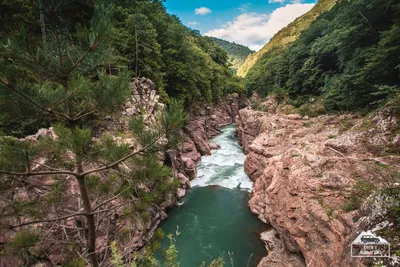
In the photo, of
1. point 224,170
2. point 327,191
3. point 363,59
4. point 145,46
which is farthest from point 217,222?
→ point 145,46

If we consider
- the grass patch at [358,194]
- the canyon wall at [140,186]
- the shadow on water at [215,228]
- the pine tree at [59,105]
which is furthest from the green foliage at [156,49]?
the grass patch at [358,194]

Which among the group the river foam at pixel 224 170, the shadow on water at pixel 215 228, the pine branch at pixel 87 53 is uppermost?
the pine branch at pixel 87 53

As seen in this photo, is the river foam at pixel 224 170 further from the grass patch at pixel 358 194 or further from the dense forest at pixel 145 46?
the grass patch at pixel 358 194

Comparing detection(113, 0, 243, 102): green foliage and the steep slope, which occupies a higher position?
the steep slope

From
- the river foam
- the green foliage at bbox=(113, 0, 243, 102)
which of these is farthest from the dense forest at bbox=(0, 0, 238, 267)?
the river foam

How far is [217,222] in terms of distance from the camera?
460 inches

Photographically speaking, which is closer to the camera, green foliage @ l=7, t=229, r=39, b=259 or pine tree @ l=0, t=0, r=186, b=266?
green foliage @ l=7, t=229, r=39, b=259

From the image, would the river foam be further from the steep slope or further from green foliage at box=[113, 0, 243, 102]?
the steep slope

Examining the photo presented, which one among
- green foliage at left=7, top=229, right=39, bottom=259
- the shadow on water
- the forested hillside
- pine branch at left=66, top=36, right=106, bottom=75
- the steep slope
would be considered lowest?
the shadow on water

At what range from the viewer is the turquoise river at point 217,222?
9336mm

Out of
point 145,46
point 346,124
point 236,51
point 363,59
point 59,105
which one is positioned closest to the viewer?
point 59,105

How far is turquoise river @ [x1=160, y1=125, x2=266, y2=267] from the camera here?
30.6ft

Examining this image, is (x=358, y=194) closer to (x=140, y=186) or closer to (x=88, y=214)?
(x=140, y=186)

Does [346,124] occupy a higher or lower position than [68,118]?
lower
